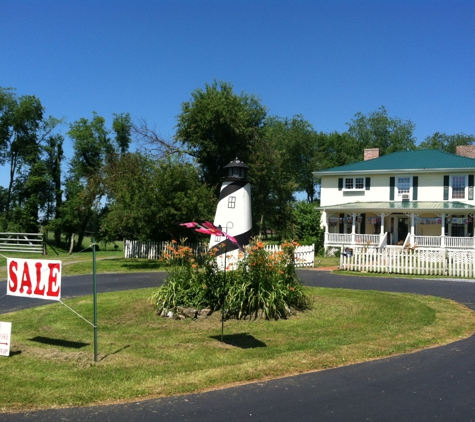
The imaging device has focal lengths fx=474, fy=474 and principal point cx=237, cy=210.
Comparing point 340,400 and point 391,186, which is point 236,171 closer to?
point 340,400

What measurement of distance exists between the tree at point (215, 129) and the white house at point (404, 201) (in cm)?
727

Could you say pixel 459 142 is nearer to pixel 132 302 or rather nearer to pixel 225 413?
pixel 132 302

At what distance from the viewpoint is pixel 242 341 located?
29.9 feet

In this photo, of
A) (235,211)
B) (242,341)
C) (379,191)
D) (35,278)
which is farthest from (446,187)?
(35,278)

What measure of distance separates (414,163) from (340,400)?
33.5 metres

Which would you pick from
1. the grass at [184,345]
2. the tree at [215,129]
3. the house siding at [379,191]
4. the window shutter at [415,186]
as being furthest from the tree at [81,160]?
the grass at [184,345]

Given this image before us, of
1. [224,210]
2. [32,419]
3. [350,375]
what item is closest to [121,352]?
[32,419]

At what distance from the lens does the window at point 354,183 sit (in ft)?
123

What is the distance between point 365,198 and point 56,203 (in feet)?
114

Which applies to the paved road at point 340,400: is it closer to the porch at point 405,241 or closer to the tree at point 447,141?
the porch at point 405,241

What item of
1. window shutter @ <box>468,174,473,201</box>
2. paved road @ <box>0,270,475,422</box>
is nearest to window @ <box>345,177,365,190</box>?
window shutter @ <box>468,174,473,201</box>

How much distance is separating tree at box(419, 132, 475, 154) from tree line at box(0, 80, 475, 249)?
7.15 metres

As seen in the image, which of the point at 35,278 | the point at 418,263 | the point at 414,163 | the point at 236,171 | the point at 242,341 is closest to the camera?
the point at 35,278

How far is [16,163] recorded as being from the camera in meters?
53.8
